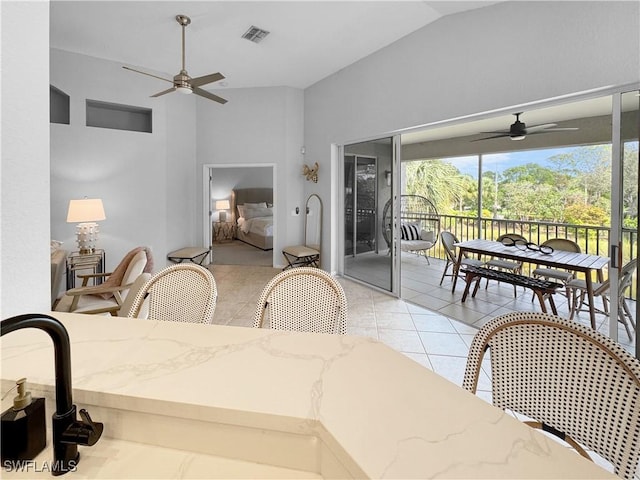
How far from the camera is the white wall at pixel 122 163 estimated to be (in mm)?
4340

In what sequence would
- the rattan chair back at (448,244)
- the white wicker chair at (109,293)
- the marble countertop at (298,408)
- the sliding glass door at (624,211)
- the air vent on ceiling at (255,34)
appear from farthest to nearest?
the rattan chair back at (448,244), the air vent on ceiling at (255,34), the white wicker chair at (109,293), the sliding glass door at (624,211), the marble countertop at (298,408)

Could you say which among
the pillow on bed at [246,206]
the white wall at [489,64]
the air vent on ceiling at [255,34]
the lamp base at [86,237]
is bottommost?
the lamp base at [86,237]

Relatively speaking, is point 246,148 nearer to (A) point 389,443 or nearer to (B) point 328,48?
(B) point 328,48

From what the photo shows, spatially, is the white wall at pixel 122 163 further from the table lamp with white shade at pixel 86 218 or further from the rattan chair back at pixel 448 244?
the rattan chair back at pixel 448 244

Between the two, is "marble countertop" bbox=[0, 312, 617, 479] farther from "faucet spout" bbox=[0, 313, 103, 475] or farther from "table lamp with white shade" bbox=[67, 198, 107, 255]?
"table lamp with white shade" bbox=[67, 198, 107, 255]

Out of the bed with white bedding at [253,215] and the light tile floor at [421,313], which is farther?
the bed with white bedding at [253,215]

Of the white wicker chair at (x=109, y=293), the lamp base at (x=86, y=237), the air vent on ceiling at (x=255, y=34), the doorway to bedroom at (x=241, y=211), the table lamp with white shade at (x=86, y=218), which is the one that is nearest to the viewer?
the white wicker chair at (x=109, y=293)

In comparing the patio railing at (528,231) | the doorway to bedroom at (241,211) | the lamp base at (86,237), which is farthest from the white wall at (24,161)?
the doorway to bedroom at (241,211)

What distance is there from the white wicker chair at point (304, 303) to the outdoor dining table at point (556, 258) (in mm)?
3077

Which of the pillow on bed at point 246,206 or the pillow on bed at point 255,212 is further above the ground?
the pillow on bed at point 246,206

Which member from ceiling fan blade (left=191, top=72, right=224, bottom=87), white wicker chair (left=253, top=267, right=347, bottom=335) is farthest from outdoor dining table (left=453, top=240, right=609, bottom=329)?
ceiling fan blade (left=191, top=72, right=224, bottom=87)

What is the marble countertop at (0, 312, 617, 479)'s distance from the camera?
58 cm

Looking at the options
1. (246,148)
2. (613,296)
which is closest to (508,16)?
(613,296)

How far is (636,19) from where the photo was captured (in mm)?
2154
